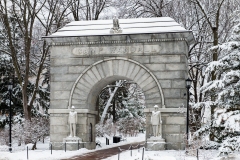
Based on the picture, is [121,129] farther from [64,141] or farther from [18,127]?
[64,141]

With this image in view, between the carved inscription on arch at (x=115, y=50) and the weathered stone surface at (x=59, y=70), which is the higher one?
the carved inscription on arch at (x=115, y=50)

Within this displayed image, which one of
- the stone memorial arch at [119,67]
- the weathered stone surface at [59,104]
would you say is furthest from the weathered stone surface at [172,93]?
the weathered stone surface at [59,104]

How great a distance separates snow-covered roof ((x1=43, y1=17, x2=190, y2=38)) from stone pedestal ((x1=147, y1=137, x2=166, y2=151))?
5.68 meters

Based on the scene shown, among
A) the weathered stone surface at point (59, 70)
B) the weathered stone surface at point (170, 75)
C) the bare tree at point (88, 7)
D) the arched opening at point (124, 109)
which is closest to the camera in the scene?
the weathered stone surface at point (170, 75)

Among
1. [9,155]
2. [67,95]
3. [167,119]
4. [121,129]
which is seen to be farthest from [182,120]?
[121,129]

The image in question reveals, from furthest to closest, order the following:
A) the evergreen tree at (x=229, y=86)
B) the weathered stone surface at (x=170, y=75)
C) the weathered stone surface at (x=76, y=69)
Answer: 1. the weathered stone surface at (x=76, y=69)
2. the weathered stone surface at (x=170, y=75)
3. the evergreen tree at (x=229, y=86)

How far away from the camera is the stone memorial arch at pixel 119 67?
21.9m

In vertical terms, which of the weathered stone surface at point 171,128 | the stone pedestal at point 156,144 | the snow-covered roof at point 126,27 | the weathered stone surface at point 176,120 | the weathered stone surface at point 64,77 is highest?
the snow-covered roof at point 126,27

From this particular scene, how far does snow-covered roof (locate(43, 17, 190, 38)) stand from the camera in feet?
73.0

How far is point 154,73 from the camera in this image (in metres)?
22.1

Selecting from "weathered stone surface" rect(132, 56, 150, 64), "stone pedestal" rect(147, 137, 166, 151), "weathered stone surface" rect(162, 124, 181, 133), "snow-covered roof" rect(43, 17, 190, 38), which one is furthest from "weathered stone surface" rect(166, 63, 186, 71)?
"stone pedestal" rect(147, 137, 166, 151)

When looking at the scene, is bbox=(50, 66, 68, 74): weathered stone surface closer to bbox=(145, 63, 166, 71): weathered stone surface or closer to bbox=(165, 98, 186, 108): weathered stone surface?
bbox=(145, 63, 166, 71): weathered stone surface

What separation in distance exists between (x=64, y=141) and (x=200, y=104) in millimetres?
8534

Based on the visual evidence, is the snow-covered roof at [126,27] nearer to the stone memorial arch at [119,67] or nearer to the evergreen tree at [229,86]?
the stone memorial arch at [119,67]
